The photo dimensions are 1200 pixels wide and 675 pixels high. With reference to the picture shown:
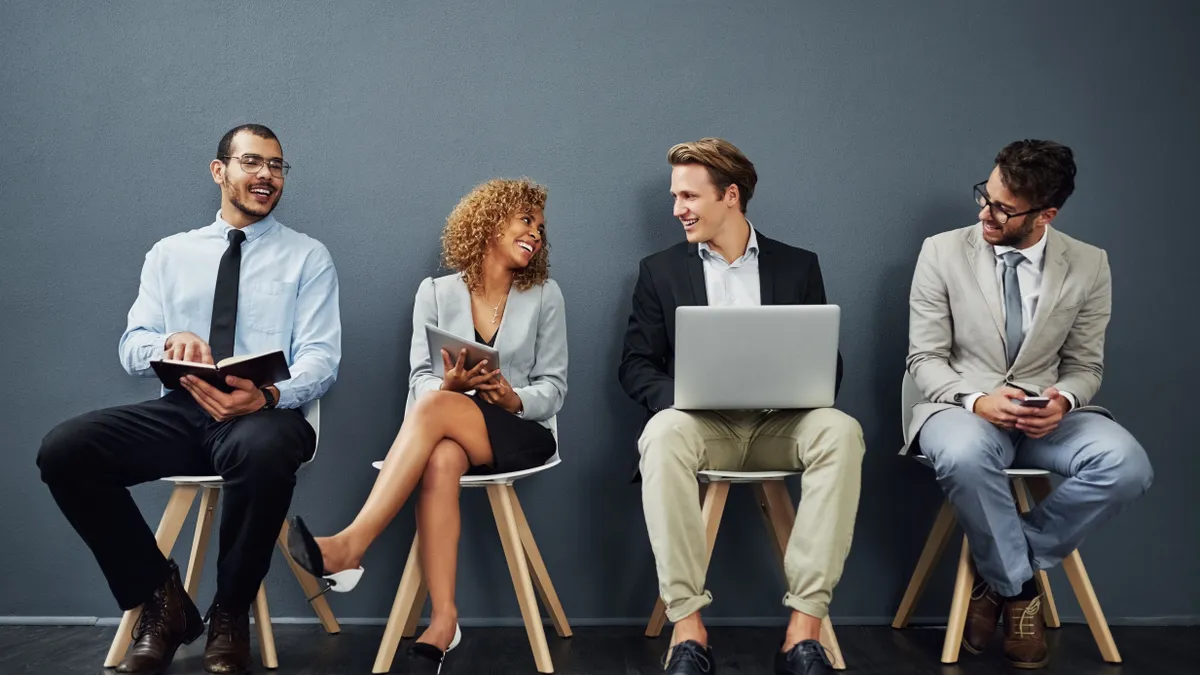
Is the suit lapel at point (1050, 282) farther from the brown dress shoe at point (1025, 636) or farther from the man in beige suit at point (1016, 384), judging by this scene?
the brown dress shoe at point (1025, 636)

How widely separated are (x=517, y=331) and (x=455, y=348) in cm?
38

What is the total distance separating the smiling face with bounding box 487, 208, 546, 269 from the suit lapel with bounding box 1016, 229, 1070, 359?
1.38 meters

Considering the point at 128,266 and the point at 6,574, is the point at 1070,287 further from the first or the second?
the point at 6,574

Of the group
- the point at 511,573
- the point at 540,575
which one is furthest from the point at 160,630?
the point at 540,575

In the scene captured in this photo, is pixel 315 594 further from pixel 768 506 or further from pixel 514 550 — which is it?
pixel 768 506

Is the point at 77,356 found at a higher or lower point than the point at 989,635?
higher

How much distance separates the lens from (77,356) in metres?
3.15

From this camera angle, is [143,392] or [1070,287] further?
[143,392]

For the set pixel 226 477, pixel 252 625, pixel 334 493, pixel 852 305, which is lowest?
pixel 252 625

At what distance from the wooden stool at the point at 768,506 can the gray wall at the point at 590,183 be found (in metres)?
0.30

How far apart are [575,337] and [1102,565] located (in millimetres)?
1773

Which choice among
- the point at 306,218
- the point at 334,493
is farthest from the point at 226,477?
the point at 306,218

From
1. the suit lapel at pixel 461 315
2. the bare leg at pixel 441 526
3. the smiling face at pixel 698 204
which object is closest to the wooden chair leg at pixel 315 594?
the bare leg at pixel 441 526

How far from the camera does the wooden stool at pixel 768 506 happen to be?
2596 mm
